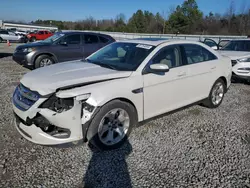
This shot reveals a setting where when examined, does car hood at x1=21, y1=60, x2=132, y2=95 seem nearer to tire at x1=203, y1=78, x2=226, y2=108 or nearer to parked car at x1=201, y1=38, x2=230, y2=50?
tire at x1=203, y1=78, x2=226, y2=108

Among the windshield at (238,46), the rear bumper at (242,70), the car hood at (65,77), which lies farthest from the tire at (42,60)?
the windshield at (238,46)

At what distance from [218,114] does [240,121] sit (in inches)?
18.3

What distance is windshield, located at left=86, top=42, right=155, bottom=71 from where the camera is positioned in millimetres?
3424

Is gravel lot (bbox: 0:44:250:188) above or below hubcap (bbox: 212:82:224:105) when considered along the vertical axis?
below

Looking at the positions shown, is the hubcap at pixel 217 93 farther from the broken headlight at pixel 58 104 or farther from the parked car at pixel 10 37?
the parked car at pixel 10 37

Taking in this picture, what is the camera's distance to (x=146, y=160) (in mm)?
2881

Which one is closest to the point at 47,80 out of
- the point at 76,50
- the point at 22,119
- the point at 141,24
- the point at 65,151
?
the point at 22,119

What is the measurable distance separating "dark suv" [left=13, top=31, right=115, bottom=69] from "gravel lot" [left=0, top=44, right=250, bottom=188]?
4192 millimetres

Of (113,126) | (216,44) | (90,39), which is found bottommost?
Answer: (113,126)

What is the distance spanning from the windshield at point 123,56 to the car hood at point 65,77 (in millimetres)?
235

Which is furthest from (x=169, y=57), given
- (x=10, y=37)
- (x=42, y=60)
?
(x=10, y=37)

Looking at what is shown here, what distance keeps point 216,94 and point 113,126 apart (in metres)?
2.96

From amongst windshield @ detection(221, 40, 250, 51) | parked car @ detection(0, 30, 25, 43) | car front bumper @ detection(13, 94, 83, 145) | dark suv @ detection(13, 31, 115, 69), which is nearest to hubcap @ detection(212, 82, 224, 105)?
car front bumper @ detection(13, 94, 83, 145)

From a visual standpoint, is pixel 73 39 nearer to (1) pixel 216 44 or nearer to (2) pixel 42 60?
(2) pixel 42 60
